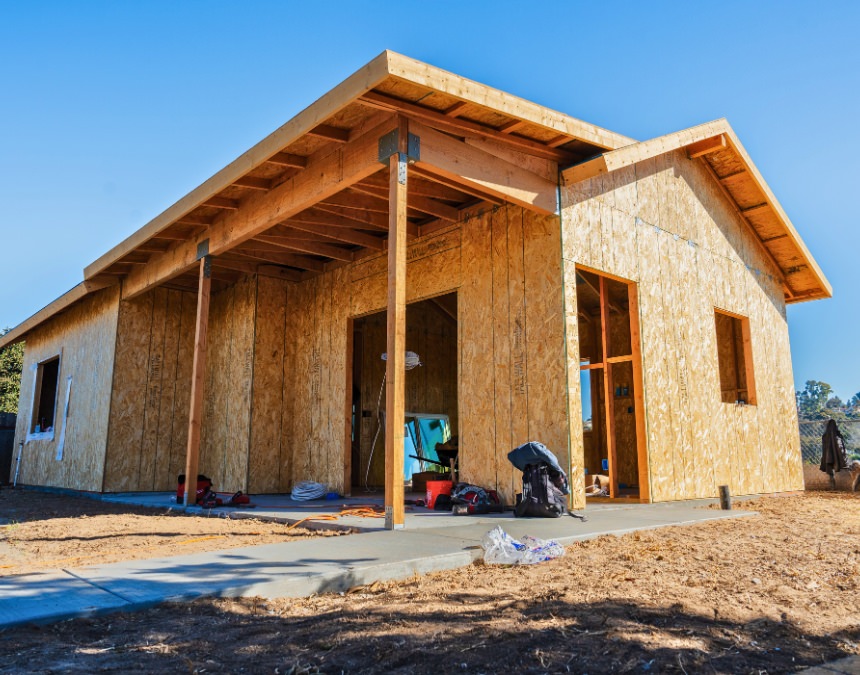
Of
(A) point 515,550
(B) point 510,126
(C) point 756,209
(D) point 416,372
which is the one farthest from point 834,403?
(A) point 515,550

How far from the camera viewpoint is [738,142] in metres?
10.5

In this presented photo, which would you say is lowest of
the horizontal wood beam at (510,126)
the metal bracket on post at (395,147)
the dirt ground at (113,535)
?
the dirt ground at (113,535)

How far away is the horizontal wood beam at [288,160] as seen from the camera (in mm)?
7329

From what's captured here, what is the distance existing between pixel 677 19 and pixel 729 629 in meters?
8.36

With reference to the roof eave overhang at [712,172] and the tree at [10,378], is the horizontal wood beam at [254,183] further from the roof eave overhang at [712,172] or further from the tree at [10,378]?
the tree at [10,378]

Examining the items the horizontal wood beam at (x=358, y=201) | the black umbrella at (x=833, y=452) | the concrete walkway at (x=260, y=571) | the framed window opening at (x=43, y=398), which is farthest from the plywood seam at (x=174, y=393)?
the black umbrella at (x=833, y=452)

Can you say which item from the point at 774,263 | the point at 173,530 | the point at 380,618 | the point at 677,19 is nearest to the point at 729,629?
the point at 380,618

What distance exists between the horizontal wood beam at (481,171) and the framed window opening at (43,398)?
13.0 metres

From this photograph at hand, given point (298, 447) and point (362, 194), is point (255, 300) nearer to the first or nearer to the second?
point (298, 447)

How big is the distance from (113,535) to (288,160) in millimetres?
4664

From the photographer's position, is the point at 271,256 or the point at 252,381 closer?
the point at 271,256

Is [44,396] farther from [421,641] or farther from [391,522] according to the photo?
[421,641]

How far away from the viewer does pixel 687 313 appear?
32.6 feet

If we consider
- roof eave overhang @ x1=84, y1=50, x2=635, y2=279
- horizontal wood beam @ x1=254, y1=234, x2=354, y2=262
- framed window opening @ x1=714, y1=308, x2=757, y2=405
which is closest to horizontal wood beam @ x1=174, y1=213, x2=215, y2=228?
roof eave overhang @ x1=84, y1=50, x2=635, y2=279
